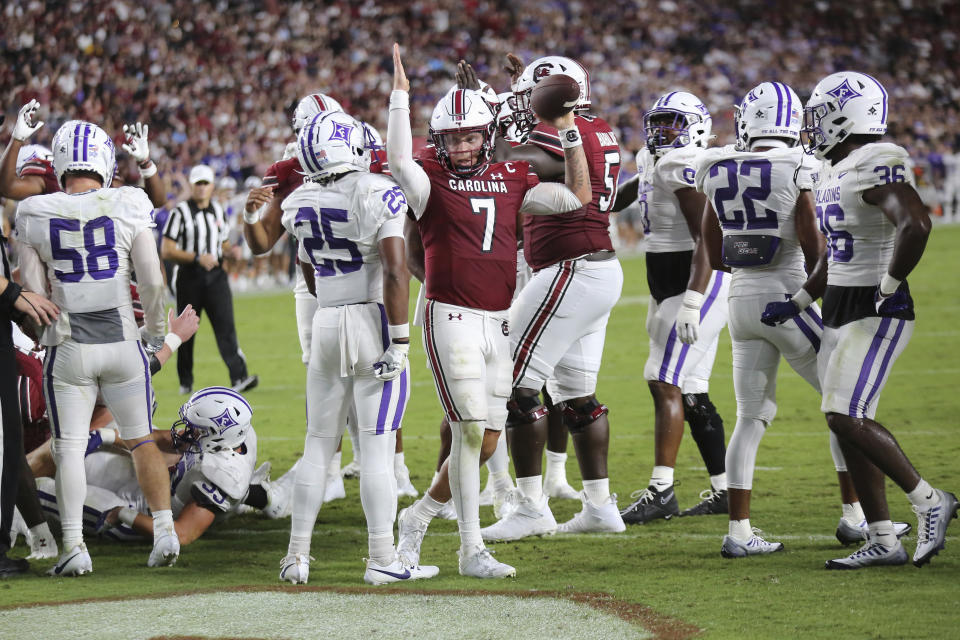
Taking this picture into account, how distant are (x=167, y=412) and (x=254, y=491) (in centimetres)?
383

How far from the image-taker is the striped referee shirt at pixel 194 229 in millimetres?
10359

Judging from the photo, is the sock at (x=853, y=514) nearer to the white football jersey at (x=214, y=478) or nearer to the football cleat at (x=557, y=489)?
the football cleat at (x=557, y=489)

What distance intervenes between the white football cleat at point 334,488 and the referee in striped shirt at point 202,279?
380 centimetres

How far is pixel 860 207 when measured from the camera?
452 cm

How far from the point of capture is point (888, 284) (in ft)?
14.3

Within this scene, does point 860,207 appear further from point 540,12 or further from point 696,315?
point 540,12

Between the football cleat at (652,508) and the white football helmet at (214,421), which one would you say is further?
the football cleat at (652,508)

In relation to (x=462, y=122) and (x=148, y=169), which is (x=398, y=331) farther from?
(x=148, y=169)

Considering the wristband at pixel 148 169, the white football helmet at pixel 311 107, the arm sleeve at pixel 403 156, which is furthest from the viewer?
the white football helmet at pixel 311 107

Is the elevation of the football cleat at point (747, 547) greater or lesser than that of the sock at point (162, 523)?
lesser

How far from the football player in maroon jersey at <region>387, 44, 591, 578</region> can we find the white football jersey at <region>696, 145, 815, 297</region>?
71cm

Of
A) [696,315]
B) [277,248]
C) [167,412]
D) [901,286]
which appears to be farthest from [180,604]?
[277,248]

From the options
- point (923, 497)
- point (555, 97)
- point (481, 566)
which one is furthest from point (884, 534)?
point (555, 97)

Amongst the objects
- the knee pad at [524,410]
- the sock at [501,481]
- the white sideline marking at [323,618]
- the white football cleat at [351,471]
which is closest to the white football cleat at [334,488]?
the white football cleat at [351,471]
